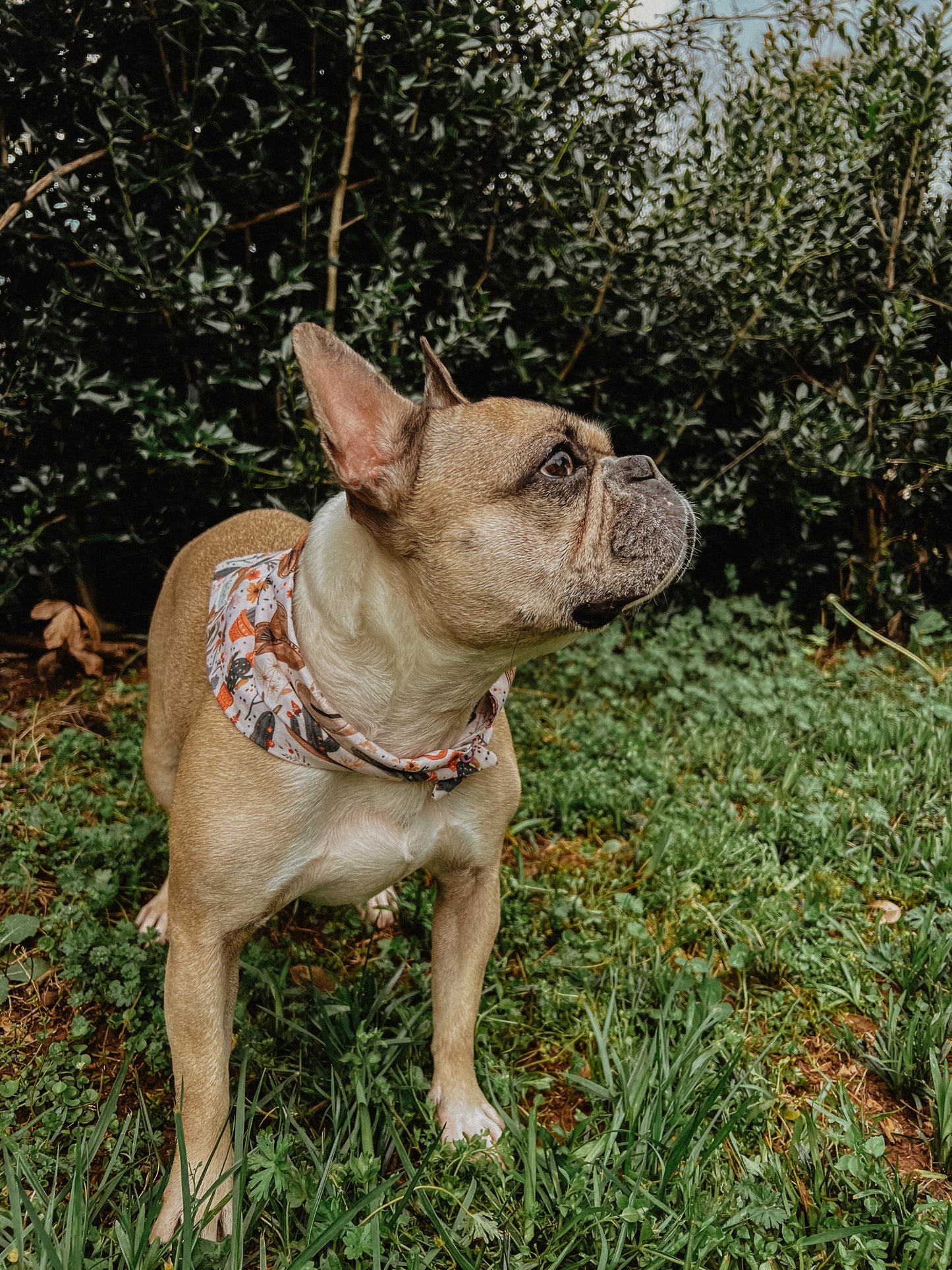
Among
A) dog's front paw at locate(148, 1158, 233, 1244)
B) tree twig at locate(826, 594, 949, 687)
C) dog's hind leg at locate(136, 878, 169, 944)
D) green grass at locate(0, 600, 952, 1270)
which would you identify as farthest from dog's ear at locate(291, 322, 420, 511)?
tree twig at locate(826, 594, 949, 687)

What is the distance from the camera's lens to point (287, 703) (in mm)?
2268

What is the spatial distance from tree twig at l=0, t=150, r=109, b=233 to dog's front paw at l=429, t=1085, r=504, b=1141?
3792mm

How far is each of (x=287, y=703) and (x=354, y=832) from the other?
1.31ft

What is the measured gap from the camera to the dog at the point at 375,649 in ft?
7.11

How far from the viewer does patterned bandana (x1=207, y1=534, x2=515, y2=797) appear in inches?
88.2

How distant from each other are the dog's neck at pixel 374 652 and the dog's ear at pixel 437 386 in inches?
15.1

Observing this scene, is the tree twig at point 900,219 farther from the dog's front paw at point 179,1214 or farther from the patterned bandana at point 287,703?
the dog's front paw at point 179,1214

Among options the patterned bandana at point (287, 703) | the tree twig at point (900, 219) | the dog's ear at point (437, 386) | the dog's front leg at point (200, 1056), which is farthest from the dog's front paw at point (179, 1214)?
the tree twig at point (900, 219)

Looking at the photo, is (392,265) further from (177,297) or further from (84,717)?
(84,717)

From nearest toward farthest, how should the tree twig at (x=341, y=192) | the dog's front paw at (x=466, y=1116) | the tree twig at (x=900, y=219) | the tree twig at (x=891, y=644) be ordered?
the dog's front paw at (x=466, y=1116) → the tree twig at (x=341, y=192) → the tree twig at (x=900, y=219) → the tree twig at (x=891, y=644)

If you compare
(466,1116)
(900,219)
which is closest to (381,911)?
(466,1116)

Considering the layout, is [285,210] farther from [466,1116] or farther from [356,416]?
[466,1116]

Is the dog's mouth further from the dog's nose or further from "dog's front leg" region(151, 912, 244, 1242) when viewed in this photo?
"dog's front leg" region(151, 912, 244, 1242)

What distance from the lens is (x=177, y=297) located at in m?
4.07
